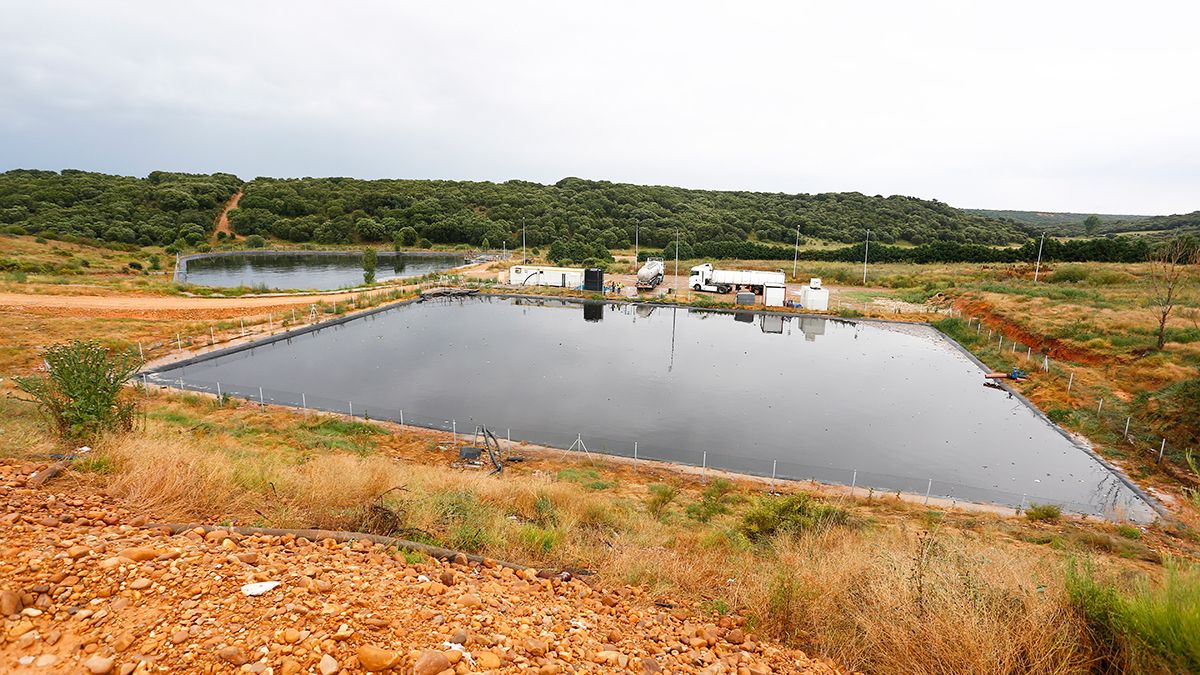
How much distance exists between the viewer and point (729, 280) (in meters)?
36.2

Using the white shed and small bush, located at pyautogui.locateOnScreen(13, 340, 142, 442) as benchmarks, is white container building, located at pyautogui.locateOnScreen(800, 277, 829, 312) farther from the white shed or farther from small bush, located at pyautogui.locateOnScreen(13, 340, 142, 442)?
small bush, located at pyautogui.locateOnScreen(13, 340, 142, 442)

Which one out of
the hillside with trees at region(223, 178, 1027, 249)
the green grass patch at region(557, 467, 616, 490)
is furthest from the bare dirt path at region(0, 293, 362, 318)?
the hillside with trees at region(223, 178, 1027, 249)

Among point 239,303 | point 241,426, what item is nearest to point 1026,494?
point 241,426

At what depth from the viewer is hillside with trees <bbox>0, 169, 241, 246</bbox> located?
5362cm

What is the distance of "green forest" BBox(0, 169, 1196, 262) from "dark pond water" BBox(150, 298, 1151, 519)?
31.3 m

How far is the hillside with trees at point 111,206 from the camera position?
53625mm

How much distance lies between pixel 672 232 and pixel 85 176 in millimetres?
87460

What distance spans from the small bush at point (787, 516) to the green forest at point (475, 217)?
147ft

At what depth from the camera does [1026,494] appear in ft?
35.8

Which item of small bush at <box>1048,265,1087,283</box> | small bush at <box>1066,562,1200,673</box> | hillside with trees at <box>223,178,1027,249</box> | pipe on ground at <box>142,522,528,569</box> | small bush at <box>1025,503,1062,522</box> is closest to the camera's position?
small bush at <box>1066,562,1200,673</box>

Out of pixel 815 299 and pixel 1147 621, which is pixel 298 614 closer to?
pixel 1147 621

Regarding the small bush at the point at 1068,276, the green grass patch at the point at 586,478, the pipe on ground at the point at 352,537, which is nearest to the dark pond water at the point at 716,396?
the green grass patch at the point at 586,478

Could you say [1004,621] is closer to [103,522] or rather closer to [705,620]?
[705,620]

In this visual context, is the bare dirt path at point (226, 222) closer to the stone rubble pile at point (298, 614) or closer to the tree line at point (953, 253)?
the tree line at point (953, 253)
